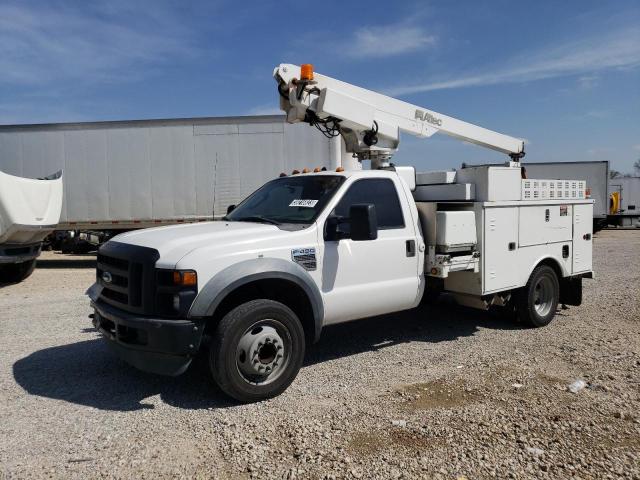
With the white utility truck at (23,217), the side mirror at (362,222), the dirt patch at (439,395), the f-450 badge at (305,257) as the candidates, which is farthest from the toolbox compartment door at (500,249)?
the white utility truck at (23,217)

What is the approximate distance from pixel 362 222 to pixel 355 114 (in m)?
1.82

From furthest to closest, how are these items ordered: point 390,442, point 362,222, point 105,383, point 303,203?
1. point 303,203
2. point 105,383
3. point 362,222
4. point 390,442

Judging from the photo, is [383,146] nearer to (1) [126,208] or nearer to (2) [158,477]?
(2) [158,477]

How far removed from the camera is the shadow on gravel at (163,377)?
14.7 ft

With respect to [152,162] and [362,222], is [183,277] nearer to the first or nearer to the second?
[362,222]

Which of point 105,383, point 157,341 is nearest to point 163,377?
point 105,383

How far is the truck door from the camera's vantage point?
4875 mm

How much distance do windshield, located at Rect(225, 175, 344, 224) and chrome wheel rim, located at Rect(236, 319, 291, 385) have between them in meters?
1.06

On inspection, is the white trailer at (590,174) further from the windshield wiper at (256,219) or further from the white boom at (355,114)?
the windshield wiper at (256,219)

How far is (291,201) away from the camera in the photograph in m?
5.29

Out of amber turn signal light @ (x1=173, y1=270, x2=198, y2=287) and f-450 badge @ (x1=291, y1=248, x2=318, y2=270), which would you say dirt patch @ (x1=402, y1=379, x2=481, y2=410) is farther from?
amber turn signal light @ (x1=173, y1=270, x2=198, y2=287)

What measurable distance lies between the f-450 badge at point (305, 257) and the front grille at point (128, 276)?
116 cm

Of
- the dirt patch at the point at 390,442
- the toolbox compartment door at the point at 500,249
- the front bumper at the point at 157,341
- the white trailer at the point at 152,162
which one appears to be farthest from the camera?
the white trailer at the point at 152,162

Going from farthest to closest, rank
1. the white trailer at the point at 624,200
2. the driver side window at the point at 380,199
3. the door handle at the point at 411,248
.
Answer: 1. the white trailer at the point at 624,200
2. the door handle at the point at 411,248
3. the driver side window at the point at 380,199
